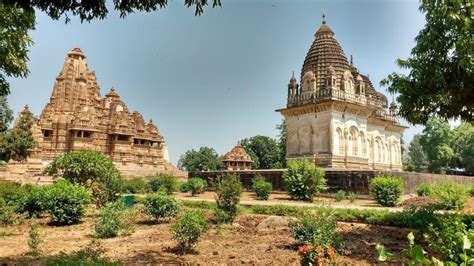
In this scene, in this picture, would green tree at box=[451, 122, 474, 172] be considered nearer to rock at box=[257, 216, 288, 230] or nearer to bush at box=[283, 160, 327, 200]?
bush at box=[283, 160, 327, 200]

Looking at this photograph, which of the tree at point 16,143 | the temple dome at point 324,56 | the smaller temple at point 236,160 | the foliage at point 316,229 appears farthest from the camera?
the smaller temple at point 236,160

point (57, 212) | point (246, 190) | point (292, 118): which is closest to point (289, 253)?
point (57, 212)

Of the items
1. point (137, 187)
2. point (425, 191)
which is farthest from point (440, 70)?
point (137, 187)

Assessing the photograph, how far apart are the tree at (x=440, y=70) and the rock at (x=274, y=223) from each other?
5.00 m

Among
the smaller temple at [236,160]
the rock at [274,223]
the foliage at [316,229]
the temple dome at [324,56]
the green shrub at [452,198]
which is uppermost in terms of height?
the temple dome at [324,56]

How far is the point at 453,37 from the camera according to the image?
7.77 metres

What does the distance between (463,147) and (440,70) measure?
49721mm

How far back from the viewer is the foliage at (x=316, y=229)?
796 centimetres

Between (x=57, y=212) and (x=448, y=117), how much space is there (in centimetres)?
1229

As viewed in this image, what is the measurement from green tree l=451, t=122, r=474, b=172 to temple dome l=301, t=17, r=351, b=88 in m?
30.2

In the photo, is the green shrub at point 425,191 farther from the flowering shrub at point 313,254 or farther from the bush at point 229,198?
the flowering shrub at point 313,254

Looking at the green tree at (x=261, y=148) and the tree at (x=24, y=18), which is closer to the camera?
Answer: the tree at (x=24, y=18)

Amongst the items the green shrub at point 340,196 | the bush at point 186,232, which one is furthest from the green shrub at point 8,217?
the green shrub at point 340,196

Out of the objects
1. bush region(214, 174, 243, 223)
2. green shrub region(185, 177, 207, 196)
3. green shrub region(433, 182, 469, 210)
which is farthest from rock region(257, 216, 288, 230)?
green shrub region(185, 177, 207, 196)
